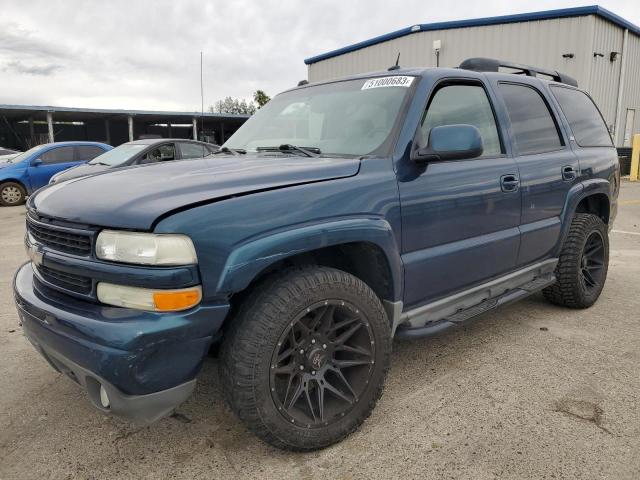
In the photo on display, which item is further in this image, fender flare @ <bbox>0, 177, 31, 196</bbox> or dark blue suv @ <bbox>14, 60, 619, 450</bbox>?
fender flare @ <bbox>0, 177, 31, 196</bbox>

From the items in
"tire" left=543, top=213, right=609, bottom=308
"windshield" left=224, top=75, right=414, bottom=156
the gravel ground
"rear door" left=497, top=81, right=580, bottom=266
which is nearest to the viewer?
the gravel ground

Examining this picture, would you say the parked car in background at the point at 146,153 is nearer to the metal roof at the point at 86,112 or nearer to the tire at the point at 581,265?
the tire at the point at 581,265

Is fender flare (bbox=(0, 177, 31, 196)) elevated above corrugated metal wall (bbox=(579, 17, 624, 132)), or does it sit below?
below

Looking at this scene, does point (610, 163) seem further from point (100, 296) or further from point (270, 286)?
point (100, 296)

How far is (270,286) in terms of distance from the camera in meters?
2.06

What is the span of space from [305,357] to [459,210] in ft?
4.05

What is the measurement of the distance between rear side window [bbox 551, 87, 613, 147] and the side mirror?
1836mm

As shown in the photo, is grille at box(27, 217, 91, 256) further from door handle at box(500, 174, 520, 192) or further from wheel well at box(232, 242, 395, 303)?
door handle at box(500, 174, 520, 192)

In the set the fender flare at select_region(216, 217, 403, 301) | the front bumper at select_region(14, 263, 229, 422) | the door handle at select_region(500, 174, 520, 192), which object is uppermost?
the door handle at select_region(500, 174, 520, 192)

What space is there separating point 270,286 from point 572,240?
2.83m

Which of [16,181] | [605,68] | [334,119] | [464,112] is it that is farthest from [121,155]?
[605,68]

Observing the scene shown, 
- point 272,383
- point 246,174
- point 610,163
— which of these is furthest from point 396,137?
point 610,163

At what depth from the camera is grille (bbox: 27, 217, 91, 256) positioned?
6.40 ft

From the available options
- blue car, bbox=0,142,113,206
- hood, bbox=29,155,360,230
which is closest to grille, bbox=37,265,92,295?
hood, bbox=29,155,360,230
